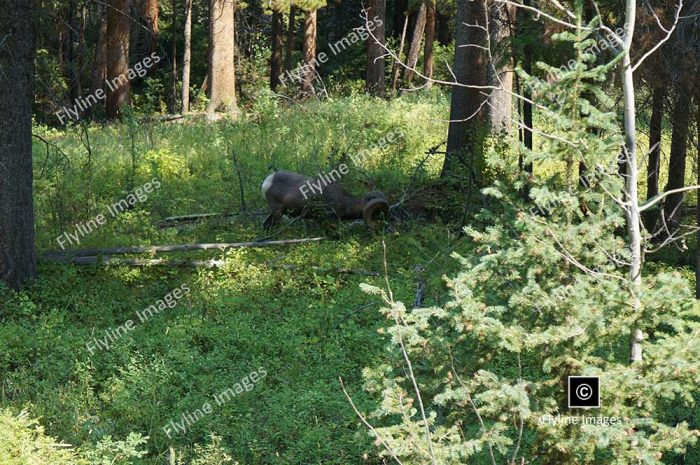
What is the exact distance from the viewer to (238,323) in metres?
10.2

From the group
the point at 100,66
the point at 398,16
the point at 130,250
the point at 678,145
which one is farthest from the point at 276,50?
the point at 678,145

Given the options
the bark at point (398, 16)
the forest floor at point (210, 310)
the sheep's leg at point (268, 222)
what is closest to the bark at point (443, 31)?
the bark at point (398, 16)

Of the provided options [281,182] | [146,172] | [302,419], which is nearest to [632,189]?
[302,419]

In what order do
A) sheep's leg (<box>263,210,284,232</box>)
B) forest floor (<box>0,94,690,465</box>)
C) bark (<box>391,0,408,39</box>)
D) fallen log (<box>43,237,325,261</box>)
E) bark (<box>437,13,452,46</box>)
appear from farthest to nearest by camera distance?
bark (<box>437,13,452,46</box>) → bark (<box>391,0,408,39</box>) → sheep's leg (<box>263,210,284,232</box>) → fallen log (<box>43,237,325,261</box>) → forest floor (<box>0,94,690,465</box>)

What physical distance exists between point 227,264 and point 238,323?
1.92 metres

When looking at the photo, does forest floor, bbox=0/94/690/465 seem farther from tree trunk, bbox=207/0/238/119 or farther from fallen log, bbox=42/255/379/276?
tree trunk, bbox=207/0/238/119

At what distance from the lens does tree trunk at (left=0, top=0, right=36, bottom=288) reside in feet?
34.6

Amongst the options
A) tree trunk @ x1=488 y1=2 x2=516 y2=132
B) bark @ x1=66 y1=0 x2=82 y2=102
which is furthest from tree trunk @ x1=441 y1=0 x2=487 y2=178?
bark @ x1=66 y1=0 x2=82 y2=102

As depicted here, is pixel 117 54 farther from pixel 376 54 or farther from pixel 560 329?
pixel 560 329

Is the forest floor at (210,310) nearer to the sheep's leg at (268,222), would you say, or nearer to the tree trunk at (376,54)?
the sheep's leg at (268,222)

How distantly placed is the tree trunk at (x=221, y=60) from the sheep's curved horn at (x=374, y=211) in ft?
33.8

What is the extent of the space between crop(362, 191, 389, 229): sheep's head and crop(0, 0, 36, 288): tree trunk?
478cm

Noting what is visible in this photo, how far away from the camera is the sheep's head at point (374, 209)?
512 inches

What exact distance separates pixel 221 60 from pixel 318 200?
11185mm
